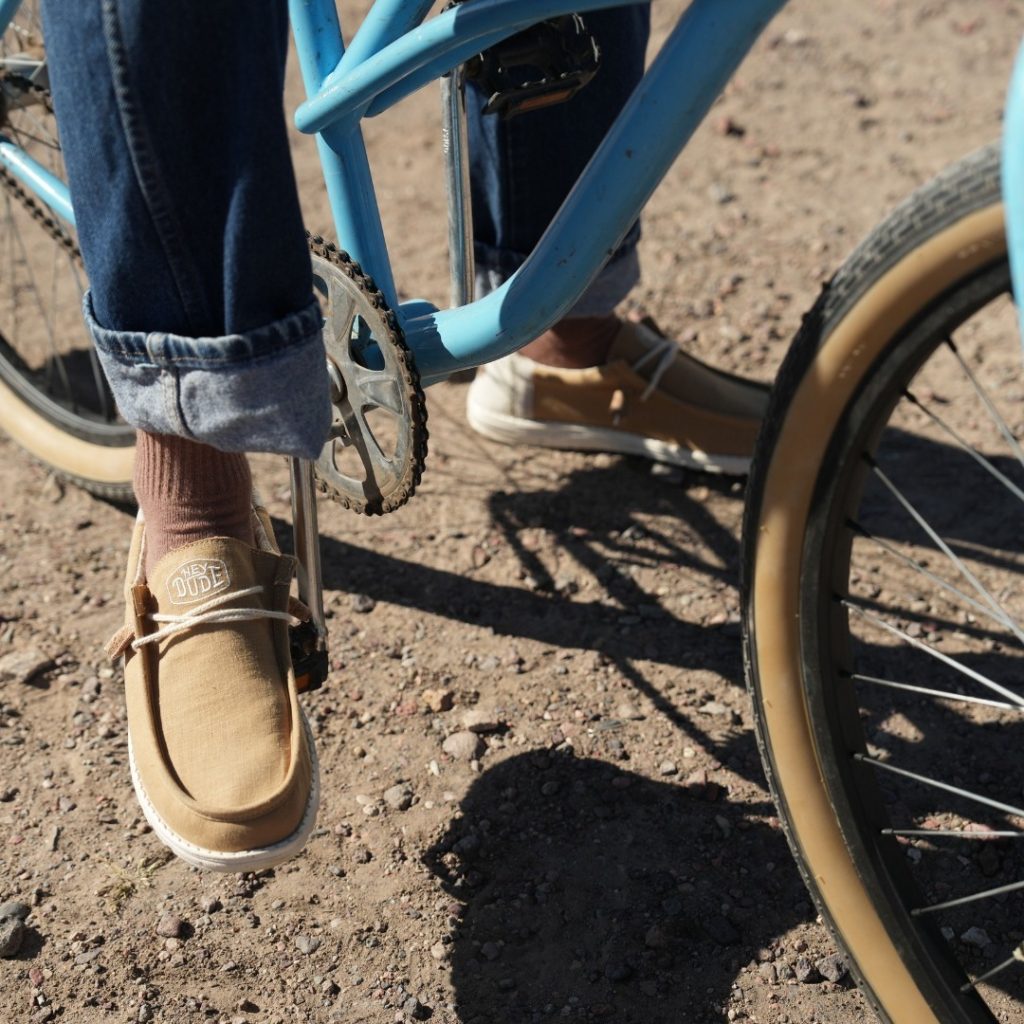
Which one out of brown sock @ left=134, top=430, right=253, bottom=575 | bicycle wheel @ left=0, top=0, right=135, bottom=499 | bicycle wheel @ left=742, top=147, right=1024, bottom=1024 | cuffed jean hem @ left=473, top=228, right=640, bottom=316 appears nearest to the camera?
bicycle wheel @ left=742, top=147, right=1024, bottom=1024

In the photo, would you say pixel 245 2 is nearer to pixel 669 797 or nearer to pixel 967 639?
pixel 669 797

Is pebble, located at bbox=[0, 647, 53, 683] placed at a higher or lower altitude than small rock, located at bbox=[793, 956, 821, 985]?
lower

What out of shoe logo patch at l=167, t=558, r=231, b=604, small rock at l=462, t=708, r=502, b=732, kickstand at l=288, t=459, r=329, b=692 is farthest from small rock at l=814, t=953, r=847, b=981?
shoe logo patch at l=167, t=558, r=231, b=604

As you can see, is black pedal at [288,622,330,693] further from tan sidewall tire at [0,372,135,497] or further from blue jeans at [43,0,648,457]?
tan sidewall tire at [0,372,135,497]

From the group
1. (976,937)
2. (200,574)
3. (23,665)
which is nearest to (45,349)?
(23,665)

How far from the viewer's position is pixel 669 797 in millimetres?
1493

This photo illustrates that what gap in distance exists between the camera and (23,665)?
169 centimetres

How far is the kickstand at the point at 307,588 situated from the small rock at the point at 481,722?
253mm

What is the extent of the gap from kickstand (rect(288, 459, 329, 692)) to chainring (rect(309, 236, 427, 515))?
7cm

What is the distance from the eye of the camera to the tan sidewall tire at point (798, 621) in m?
0.96

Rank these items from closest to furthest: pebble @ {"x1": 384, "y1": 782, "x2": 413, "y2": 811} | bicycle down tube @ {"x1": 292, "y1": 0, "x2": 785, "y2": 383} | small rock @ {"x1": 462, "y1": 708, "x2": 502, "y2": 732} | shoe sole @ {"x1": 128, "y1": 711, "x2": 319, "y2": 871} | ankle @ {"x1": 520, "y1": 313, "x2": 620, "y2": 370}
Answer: bicycle down tube @ {"x1": 292, "y1": 0, "x2": 785, "y2": 383} → shoe sole @ {"x1": 128, "y1": 711, "x2": 319, "y2": 871} → pebble @ {"x1": 384, "y1": 782, "x2": 413, "y2": 811} → small rock @ {"x1": 462, "y1": 708, "x2": 502, "y2": 732} → ankle @ {"x1": 520, "y1": 313, "x2": 620, "y2": 370}

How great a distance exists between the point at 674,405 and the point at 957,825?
83cm

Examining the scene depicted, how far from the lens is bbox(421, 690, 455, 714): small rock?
163 centimetres

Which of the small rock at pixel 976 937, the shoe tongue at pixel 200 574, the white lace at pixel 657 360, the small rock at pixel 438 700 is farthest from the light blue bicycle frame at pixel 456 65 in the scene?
the small rock at pixel 976 937
